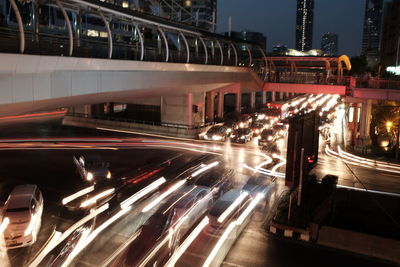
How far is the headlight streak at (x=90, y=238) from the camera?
9.88 meters

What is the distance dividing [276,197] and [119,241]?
7.68 metres

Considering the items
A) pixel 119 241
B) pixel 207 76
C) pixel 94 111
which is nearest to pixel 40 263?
pixel 119 241

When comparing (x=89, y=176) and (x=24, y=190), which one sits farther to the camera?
(x=89, y=176)

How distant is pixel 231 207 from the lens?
12.7 meters

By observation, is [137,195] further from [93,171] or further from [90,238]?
[93,171]

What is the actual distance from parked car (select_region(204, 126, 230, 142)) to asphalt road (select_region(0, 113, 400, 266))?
139cm

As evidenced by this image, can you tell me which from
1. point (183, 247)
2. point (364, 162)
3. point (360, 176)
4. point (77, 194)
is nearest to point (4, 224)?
point (77, 194)

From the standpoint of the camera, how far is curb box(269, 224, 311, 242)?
1223cm

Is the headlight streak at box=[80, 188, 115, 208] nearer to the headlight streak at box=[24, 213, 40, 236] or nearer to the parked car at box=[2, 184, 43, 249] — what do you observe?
the parked car at box=[2, 184, 43, 249]

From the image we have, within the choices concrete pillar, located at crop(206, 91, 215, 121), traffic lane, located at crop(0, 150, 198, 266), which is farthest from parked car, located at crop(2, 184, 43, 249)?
concrete pillar, located at crop(206, 91, 215, 121)

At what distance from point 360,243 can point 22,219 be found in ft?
35.7

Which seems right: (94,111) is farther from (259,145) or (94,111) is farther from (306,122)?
(306,122)

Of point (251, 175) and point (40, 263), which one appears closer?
point (40, 263)

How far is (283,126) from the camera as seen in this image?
107 feet
